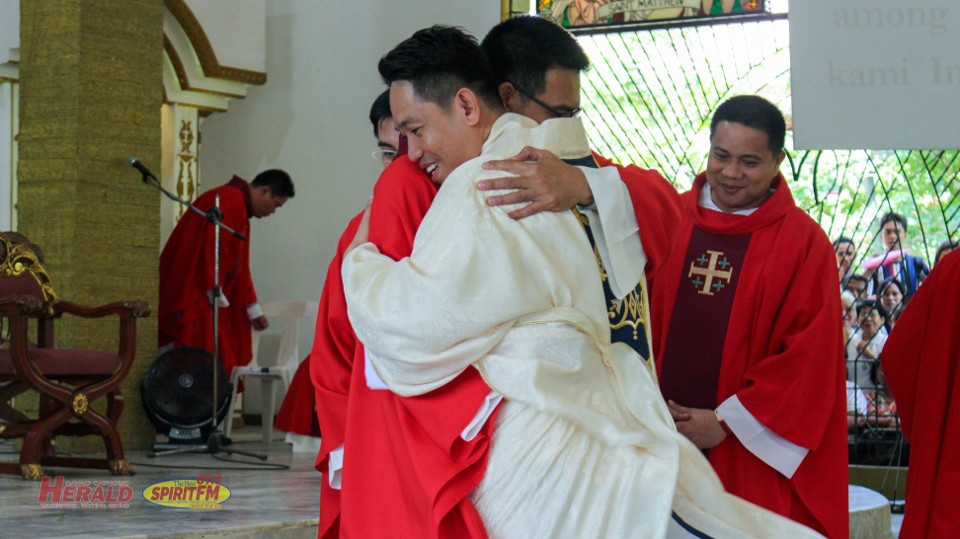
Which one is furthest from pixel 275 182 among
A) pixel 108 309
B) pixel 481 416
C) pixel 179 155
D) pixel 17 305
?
pixel 481 416

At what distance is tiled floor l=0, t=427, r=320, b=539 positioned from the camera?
3846 millimetres

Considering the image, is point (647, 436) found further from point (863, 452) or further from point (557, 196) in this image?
point (863, 452)

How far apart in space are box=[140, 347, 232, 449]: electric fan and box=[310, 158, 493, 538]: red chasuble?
5.05 meters

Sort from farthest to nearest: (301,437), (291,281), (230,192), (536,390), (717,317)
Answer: (291,281), (230,192), (301,437), (717,317), (536,390)

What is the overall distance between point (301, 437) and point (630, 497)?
591cm

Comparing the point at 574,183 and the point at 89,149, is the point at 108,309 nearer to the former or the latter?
the point at 89,149

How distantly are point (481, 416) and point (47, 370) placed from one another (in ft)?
14.0

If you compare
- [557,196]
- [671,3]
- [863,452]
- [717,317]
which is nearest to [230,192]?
[671,3]

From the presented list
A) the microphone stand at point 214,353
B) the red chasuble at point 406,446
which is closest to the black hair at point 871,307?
the microphone stand at point 214,353

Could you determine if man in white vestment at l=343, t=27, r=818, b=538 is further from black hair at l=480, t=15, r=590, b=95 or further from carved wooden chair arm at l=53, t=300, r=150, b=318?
carved wooden chair arm at l=53, t=300, r=150, b=318

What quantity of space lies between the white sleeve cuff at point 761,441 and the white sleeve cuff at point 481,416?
1236 mm

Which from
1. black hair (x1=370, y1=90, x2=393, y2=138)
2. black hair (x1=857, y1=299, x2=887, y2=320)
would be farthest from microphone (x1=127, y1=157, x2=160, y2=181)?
black hair (x1=857, y1=299, x2=887, y2=320)

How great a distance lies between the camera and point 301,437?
24.6 feet

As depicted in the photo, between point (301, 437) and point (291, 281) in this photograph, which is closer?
point (301, 437)
